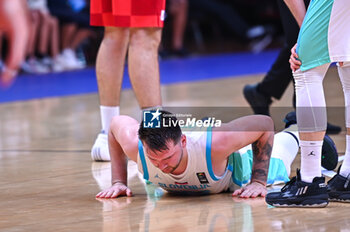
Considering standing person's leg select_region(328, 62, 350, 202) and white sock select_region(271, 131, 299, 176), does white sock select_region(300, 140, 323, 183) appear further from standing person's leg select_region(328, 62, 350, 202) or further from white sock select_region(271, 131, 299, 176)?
white sock select_region(271, 131, 299, 176)

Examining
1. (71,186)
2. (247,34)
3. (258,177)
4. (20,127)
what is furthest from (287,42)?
(247,34)

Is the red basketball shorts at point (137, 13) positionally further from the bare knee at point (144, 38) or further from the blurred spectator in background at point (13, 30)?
the blurred spectator in background at point (13, 30)

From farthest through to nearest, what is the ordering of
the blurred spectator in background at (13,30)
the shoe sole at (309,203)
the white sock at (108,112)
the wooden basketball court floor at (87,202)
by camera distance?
1. the white sock at (108,112)
2. the shoe sole at (309,203)
3. the wooden basketball court floor at (87,202)
4. the blurred spectator in background at (13,30)

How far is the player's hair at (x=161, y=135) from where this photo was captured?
221 centimetres

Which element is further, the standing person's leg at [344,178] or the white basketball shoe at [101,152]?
the white basketball shoe at [101,152]

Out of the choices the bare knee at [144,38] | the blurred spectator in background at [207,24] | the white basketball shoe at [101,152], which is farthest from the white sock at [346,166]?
the blurred spectator in background at [207,24]

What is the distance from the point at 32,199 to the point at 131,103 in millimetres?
3055

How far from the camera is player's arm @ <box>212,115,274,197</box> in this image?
2348 millimetres

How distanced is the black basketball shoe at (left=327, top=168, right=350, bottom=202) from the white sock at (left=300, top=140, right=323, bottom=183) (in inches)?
4.3

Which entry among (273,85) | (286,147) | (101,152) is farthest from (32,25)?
(273,85)

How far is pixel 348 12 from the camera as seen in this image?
2.09 meters

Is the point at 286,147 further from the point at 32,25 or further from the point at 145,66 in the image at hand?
the point at 32,25

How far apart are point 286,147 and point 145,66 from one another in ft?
2.51

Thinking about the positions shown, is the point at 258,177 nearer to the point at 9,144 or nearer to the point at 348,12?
the point at 348,12
